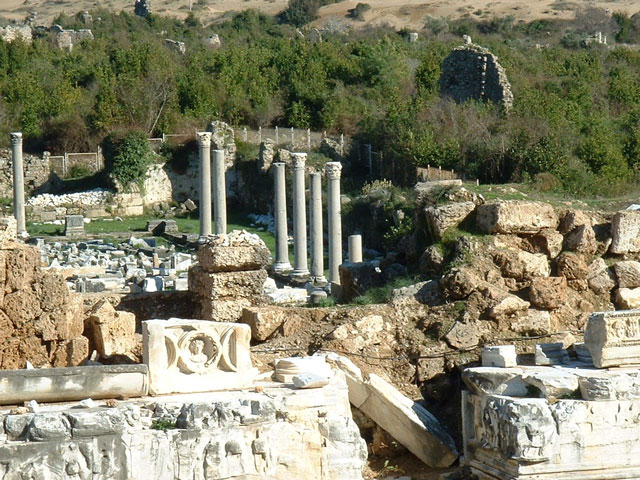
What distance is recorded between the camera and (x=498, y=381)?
608 inches

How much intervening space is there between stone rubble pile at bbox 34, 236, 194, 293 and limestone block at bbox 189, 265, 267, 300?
310 inches

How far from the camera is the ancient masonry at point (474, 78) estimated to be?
4672 cm

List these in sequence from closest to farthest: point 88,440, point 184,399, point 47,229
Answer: point 88,440 < point 184,399 < point 47,229

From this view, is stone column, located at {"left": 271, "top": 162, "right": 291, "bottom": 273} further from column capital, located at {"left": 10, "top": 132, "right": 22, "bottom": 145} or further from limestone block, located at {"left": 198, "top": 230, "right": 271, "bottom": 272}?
limestone block, located at {"left": 198, "top": 230, "right": 271, "bottom": 272}

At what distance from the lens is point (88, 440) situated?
13352mm

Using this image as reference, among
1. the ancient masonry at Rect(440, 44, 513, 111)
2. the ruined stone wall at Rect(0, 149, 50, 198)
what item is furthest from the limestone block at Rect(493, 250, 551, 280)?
the ruined stone wall at Rect(0, 149, 50, 198)

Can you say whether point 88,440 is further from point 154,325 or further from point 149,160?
point 149,160

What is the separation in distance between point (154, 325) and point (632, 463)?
16.2 feet

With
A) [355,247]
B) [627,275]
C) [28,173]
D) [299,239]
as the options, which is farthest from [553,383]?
[28,173]

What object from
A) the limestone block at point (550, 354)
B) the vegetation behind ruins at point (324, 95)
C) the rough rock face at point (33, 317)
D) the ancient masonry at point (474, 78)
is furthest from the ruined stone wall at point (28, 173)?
the limestone block at point (550, 354)

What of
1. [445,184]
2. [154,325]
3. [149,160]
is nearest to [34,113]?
[149,160]

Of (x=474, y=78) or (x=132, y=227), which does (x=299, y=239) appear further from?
(x=474, y=78)

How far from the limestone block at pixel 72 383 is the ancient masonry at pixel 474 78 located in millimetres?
32306

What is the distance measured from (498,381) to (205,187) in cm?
2471
